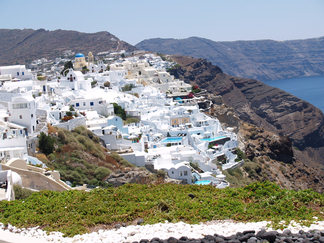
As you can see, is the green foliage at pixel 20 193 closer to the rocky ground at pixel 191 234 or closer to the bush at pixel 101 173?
the rocky ground at pixel 191 234

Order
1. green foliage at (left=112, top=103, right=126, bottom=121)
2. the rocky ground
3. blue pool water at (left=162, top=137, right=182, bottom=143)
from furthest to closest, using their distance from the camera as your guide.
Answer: green foliage at (left=112, top=103, right=126, bottom=121) → blue pool water at (left=162, top=137, right=182, bottom=143) → the rocky ground

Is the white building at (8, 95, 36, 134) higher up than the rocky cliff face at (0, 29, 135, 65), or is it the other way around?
the rocky cliff face at (0, 29, 135, 65)

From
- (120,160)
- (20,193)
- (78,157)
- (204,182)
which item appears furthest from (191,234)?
(120,160)

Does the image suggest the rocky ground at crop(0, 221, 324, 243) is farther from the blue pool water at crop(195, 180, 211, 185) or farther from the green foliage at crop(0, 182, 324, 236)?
the blue pool water at crop(195, 180, 211, 185)

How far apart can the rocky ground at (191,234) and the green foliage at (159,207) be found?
0.22 metres

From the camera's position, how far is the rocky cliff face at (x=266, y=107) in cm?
6904

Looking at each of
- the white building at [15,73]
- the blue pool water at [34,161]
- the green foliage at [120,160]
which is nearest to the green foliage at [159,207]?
the blue pool water at [34,161]

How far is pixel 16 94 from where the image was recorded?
24453 mm

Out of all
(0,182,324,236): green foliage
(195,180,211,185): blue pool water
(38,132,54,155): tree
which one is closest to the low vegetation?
(38,132,54,155): tree

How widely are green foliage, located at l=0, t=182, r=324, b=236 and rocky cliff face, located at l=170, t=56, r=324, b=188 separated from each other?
171 ft

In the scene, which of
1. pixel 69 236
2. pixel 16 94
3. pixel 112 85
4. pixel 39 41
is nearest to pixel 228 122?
pixel 112 85

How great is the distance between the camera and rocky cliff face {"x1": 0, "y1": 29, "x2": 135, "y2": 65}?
338 feet

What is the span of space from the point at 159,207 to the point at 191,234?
5.04ft

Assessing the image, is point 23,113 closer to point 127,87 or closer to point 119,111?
point 119,111
